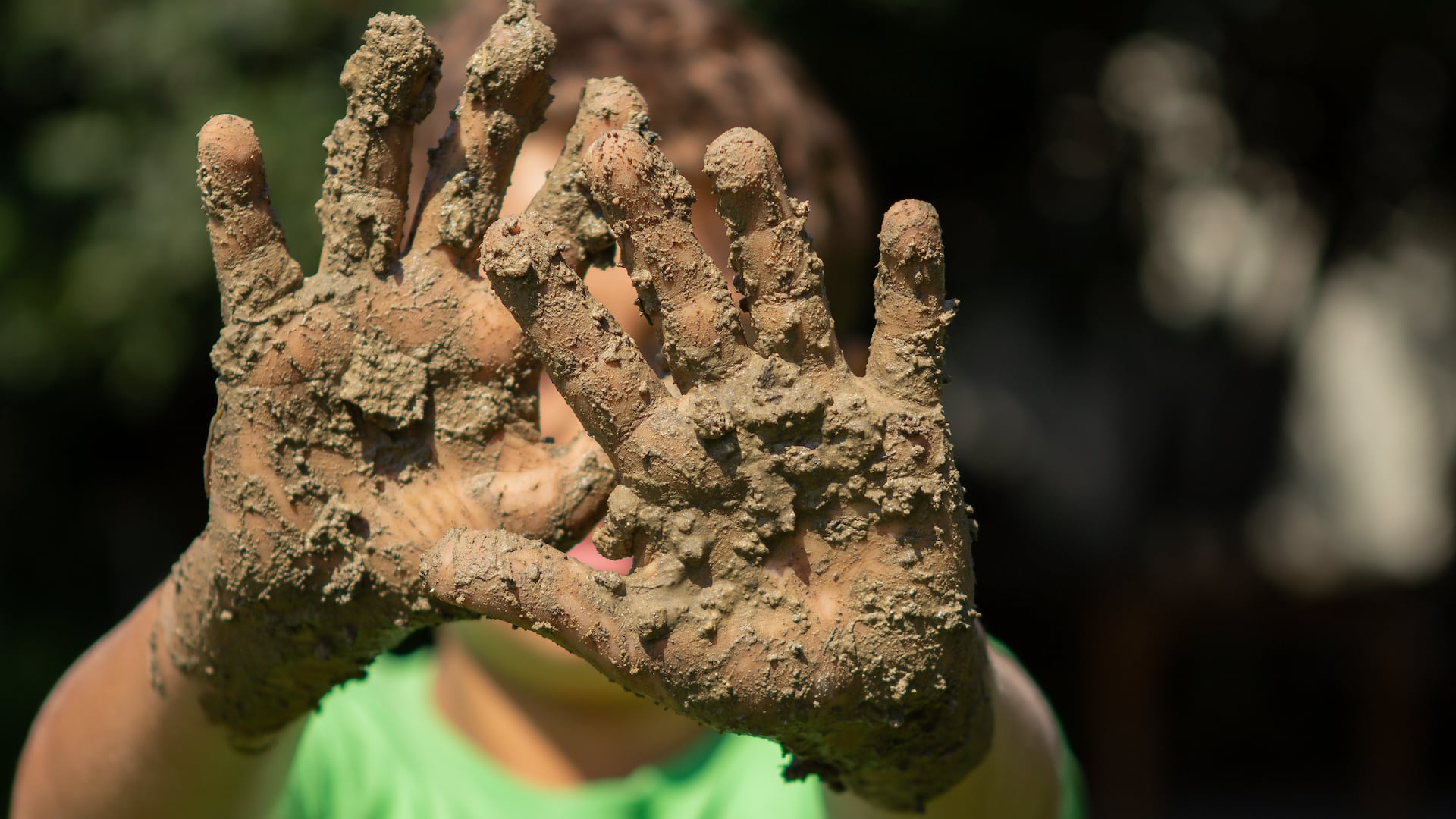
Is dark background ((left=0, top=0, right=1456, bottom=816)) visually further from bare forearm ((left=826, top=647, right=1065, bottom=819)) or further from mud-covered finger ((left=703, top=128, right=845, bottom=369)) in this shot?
mud-covered finger ((left=703, top=128, right=845, bottom=369))

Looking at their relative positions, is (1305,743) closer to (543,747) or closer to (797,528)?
(543,747)

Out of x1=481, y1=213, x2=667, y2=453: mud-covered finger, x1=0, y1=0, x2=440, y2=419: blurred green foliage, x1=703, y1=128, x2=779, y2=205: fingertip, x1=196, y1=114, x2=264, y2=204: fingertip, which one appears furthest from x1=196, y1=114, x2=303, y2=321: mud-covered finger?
x1=0, y1=0, x2=440, y2=419: blurred green foliage

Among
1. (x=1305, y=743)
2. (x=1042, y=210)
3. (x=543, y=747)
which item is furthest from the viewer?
(x=1305, y=743)

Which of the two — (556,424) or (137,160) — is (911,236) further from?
(137,160)

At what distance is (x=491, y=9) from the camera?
199 cm

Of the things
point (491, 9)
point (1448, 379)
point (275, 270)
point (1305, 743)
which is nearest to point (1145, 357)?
point (1448, 379)

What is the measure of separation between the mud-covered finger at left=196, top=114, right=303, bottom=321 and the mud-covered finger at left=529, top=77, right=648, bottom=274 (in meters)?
0.24

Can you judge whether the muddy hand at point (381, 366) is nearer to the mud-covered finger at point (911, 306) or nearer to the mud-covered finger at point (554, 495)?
the mud-covered finger at point (554, 495)

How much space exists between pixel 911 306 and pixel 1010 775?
2.20 ft

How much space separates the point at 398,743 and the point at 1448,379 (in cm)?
522

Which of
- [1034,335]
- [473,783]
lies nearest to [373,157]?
[473,783]

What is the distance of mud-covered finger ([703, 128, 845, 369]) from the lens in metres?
1.00

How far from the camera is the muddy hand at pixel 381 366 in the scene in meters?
1.10

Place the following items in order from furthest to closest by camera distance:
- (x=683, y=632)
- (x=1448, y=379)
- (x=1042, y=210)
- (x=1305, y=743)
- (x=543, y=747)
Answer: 1. (x=1305, y=743)
2. (x=1448, y=379)
3. (x=1042, y=210)
4. (x=543, y=747)
5. (x=683, y=632)
